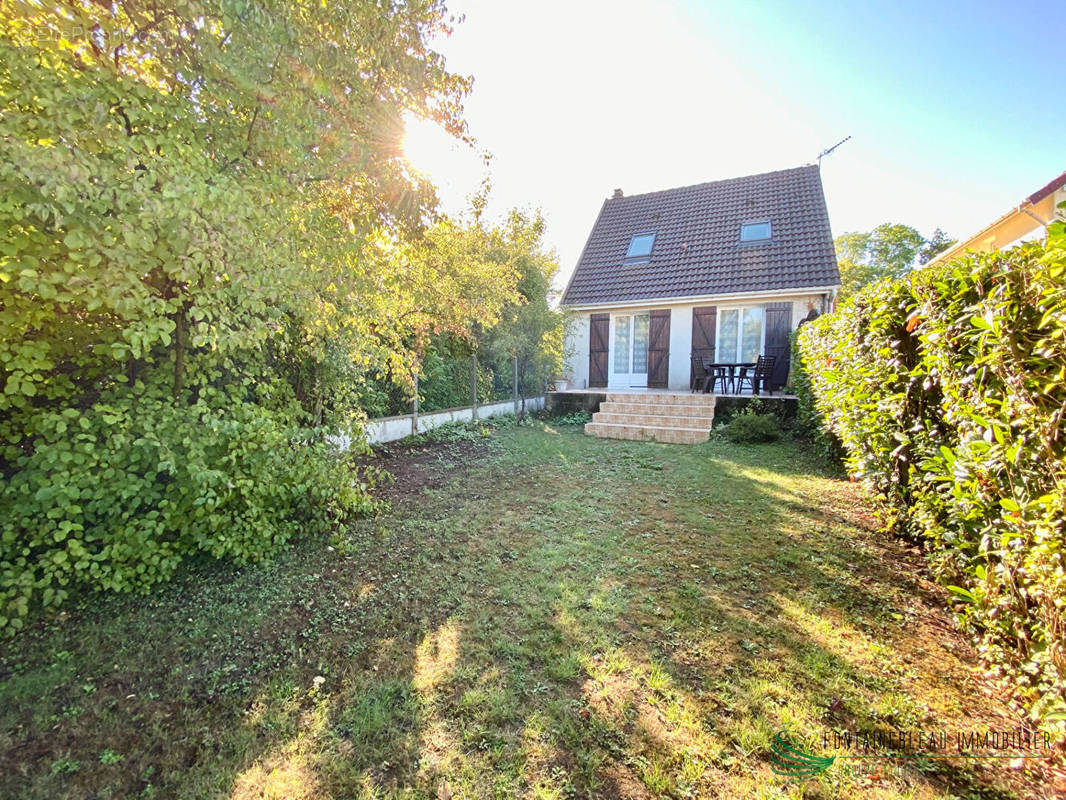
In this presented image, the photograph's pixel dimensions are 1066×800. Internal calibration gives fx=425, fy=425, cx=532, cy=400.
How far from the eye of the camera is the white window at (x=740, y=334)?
10.0 meters

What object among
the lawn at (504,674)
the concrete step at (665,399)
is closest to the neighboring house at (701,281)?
the concrete step at (665,399)

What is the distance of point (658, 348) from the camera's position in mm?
11031

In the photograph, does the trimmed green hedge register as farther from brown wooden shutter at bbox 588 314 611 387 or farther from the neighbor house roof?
brown wooden shutter at bbox 588 314 611 387

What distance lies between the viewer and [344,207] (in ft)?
12.0

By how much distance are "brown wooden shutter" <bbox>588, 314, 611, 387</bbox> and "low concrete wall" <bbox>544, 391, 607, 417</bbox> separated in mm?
1480

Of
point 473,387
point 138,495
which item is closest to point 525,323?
point 473,387

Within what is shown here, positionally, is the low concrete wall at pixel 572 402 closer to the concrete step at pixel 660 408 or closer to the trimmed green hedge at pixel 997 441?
the concrete step at pixel 660 408

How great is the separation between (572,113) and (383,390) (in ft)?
16.2

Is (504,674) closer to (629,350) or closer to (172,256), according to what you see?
(172,256)

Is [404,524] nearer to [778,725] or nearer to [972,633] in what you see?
[778,725]

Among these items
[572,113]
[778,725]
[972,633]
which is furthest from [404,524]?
[572,113]

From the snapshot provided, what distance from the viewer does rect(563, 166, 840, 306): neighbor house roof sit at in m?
10.0

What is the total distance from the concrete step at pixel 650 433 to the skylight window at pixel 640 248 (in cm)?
590

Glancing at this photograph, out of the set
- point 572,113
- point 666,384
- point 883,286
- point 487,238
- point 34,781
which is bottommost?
point 34,781
